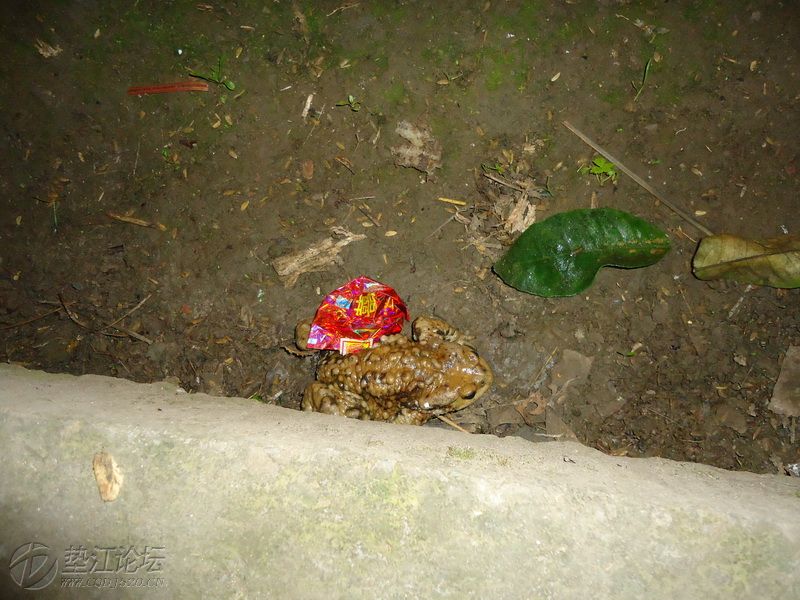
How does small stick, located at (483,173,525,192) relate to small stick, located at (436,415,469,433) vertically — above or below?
above

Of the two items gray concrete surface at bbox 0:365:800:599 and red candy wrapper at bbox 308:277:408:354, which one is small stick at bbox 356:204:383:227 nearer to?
red candy wrapper at bbox 308:277:408:354

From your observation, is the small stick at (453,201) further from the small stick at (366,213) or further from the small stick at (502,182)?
the small stick at (366,213)

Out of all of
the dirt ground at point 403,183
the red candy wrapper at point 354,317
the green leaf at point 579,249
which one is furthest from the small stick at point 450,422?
the green leaf at point 579,249

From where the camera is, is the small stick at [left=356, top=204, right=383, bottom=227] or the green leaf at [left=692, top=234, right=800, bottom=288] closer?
the green leaf at [left=692, top=234, right=800, bottom=288]

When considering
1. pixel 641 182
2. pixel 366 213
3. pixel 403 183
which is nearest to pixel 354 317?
pixel 366 213

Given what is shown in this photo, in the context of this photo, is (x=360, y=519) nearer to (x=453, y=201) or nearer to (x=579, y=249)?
(x=579, y=249)

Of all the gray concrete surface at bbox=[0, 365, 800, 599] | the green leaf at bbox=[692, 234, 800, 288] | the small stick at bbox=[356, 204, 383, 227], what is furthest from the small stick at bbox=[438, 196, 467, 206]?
the gray concrete surface at bbox=[0, 365, 800, 599]
